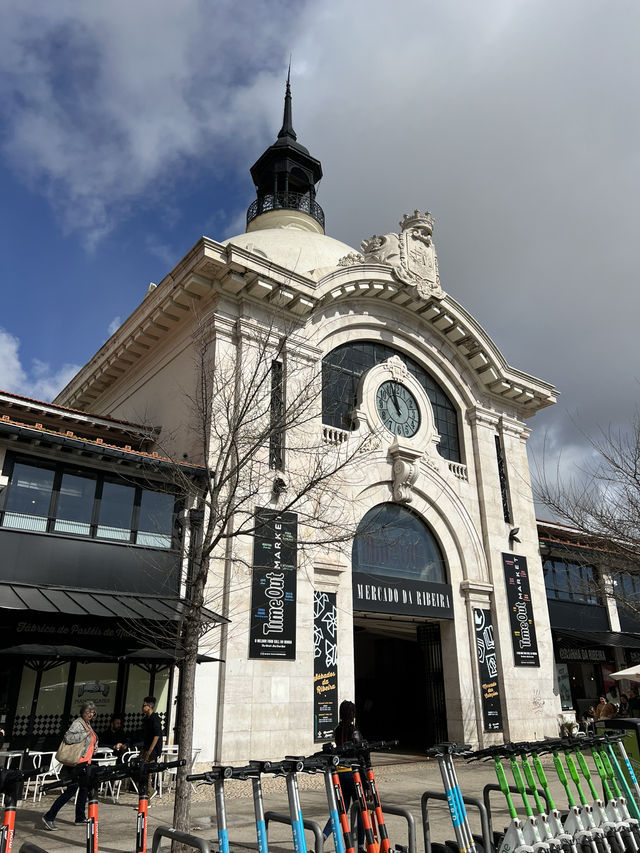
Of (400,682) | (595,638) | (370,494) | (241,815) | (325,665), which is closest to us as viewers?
(241,815)

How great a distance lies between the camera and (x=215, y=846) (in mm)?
8438

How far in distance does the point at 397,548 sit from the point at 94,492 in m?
9.20

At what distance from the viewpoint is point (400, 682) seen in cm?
2367

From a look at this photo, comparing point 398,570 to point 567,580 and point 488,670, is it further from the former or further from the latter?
point 567,580

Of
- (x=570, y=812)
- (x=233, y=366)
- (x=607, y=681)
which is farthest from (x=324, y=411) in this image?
(x=607, y=681)

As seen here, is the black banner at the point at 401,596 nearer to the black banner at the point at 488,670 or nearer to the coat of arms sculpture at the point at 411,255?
the black banner at the point at 488,670

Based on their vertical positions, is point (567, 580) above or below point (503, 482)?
below

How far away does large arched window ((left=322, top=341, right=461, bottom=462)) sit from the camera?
19516 mm

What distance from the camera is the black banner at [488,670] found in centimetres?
1958

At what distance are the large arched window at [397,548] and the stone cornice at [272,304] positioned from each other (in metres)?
6.43

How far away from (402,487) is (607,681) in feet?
45.3

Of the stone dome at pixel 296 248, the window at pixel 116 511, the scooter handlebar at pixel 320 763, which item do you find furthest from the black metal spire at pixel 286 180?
the scooter handlebar at pixel 320 763

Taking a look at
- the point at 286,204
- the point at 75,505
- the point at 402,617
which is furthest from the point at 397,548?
the point at 286,204

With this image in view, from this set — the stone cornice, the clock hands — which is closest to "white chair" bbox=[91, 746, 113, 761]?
the stone cornice
